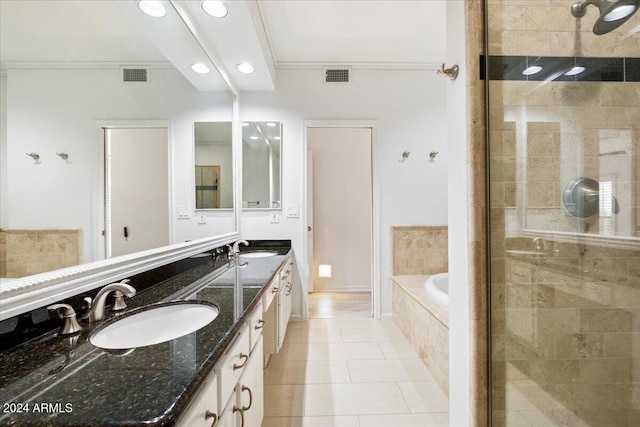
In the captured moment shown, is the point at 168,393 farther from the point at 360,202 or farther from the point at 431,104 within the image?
the point at 360,202

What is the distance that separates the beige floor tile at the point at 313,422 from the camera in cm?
160

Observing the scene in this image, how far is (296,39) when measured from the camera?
104 inches

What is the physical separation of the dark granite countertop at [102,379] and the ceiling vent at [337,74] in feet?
9.18

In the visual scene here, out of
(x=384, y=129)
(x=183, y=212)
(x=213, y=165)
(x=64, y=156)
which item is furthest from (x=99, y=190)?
(x=384, y=129)

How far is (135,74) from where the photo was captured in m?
1.27

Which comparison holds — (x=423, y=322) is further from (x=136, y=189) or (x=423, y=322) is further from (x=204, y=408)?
(x=136, y=189)

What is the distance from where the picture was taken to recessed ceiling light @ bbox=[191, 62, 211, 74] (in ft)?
6.33

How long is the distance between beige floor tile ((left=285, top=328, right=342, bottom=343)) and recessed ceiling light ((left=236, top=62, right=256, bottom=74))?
8.44 feet

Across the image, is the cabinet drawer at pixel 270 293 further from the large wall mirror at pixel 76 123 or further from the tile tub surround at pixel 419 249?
the tile tub surround at pixel 419 249

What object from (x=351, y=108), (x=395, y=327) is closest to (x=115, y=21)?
(x=351, y=108)

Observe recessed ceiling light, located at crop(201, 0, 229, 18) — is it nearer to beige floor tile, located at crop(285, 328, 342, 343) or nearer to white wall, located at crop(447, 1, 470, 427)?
white wall, located at crop(447, 1, 470, 427)

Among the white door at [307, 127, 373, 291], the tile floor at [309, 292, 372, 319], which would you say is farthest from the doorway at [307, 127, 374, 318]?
the tile floor at [309, 292, 372, 319]

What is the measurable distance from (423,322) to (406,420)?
0.76m

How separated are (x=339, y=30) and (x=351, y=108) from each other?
776 mm
